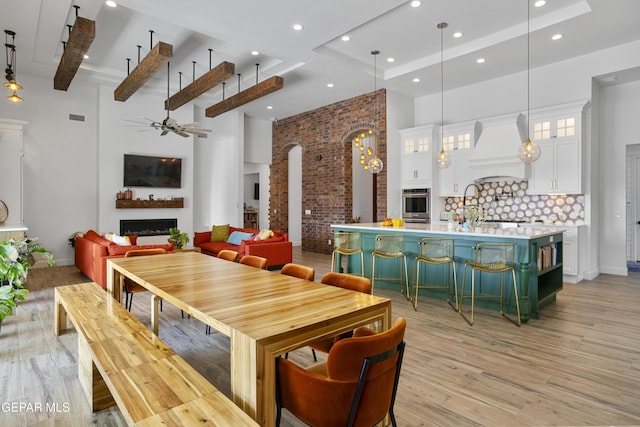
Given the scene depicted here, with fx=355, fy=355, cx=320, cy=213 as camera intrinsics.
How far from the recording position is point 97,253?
17.2 feet

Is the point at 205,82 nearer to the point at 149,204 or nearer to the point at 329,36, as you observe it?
the point at 329,36

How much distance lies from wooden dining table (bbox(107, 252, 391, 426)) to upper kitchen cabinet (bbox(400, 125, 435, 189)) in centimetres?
556

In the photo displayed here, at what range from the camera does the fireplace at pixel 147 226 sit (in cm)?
796

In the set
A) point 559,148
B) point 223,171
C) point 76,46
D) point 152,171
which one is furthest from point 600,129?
point 152,171

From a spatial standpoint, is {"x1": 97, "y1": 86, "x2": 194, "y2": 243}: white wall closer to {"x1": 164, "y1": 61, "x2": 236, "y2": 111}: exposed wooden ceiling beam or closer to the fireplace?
the fireplace

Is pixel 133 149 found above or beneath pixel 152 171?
above

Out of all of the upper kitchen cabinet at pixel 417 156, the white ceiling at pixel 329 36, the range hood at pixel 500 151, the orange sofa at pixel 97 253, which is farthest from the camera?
the upper kitchen cabinet at pixel 417 156

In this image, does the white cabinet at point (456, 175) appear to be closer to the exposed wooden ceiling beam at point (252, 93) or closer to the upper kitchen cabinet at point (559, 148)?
the upper kitchen cabinet at point (559, 148)

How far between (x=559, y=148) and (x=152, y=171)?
832cm

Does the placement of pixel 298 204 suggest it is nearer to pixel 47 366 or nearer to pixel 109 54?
pixel 109 54

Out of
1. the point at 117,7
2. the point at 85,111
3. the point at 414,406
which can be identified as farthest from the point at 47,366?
the point at 85,111

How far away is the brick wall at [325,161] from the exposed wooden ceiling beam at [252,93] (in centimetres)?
254

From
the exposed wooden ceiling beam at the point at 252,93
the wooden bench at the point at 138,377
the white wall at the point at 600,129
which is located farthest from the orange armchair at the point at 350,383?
the white wall at the point at 600,129

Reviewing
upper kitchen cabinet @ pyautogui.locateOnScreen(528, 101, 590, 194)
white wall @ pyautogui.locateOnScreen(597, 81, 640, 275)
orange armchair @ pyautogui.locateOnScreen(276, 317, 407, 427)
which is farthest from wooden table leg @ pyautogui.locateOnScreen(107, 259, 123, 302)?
white wall @ pyautogui.locateOnScreen(597, 81, 640, 275)
